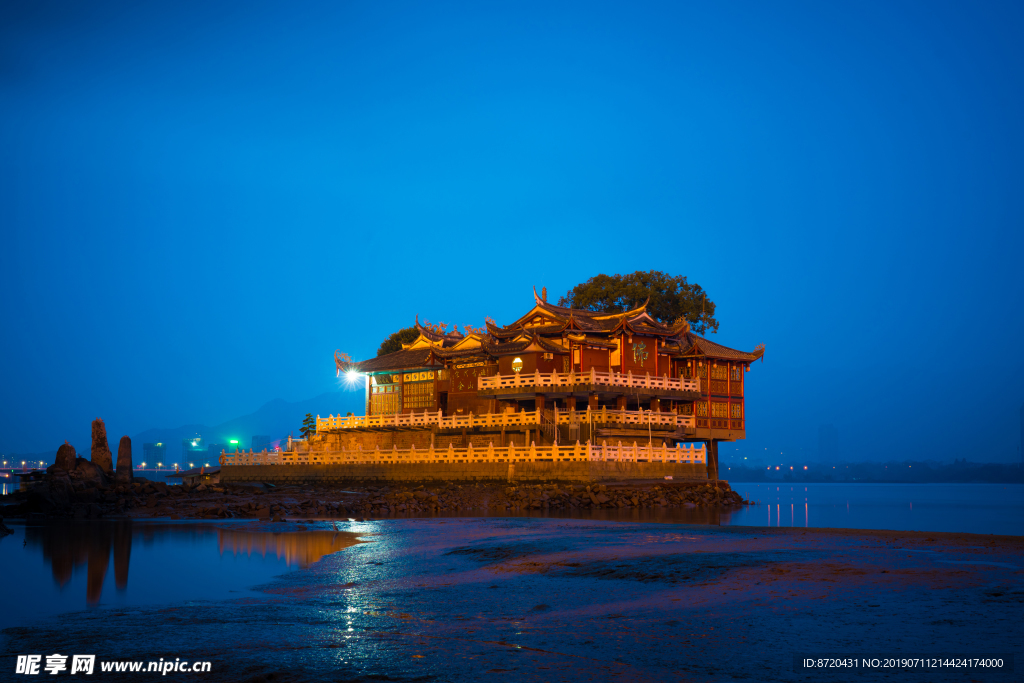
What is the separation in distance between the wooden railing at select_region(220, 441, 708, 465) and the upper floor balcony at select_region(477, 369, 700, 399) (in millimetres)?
3935

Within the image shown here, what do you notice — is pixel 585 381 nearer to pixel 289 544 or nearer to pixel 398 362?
pixel 398 362

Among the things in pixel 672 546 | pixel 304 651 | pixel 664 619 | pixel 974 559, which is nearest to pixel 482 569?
pixel 672 546

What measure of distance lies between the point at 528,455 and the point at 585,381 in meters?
8.43

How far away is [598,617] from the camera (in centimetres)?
1087

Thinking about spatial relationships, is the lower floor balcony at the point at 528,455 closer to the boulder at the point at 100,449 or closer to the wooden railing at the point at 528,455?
the wooden railing at the point at 528,455

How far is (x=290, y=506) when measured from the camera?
34281 mm

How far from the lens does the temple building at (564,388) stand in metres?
51.3

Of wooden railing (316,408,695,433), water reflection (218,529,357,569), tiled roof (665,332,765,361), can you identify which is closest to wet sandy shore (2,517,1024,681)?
water reflection (218,529,357,569)

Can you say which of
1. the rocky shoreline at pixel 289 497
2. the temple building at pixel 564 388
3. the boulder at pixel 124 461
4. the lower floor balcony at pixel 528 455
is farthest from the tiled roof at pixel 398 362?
the boulder at pixel 124 461

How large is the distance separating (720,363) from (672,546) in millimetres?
45015

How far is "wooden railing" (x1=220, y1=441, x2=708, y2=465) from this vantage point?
43469 millimetres

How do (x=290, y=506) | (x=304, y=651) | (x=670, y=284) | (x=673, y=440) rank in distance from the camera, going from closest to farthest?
(x=304, y=651) < (x=290, y=506) < (x=673, y=440) < (x=670, y=284)

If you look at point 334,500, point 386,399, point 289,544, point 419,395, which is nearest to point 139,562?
point 289,544

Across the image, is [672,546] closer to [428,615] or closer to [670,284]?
[428,615]
